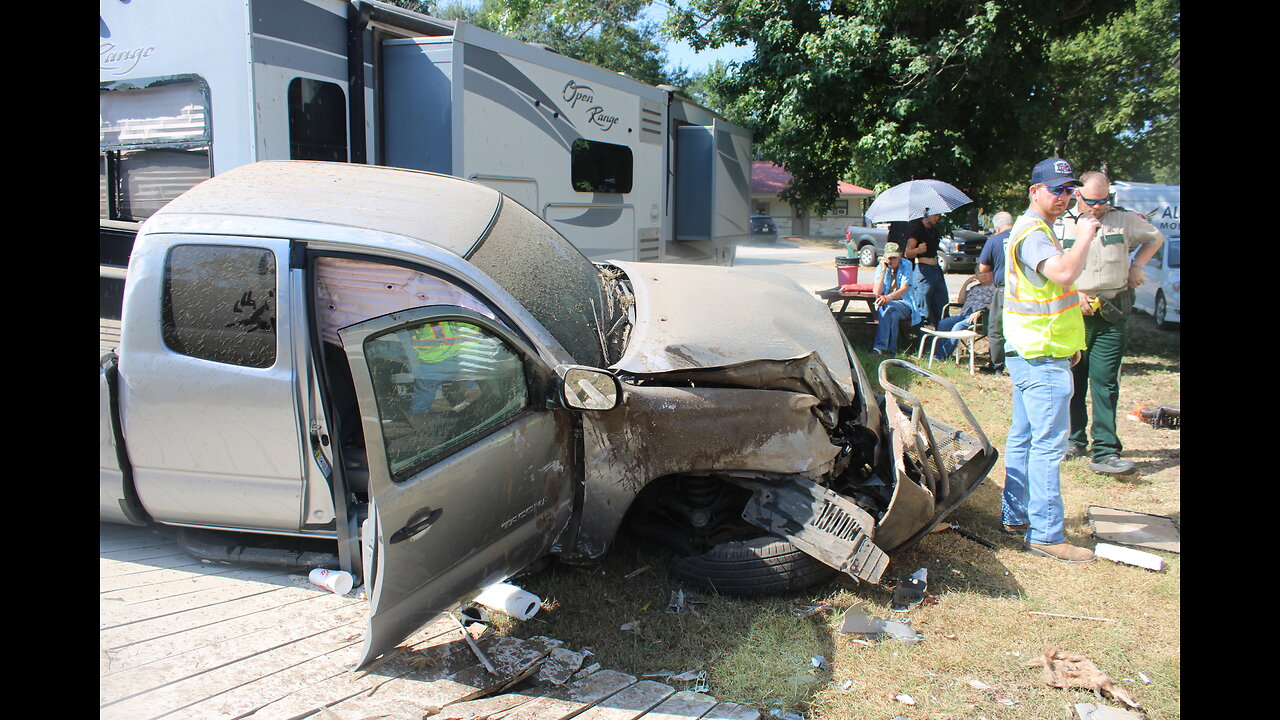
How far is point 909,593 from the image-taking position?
3.74m

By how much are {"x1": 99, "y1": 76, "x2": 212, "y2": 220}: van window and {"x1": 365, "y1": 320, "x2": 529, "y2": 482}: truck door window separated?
3.98 meters

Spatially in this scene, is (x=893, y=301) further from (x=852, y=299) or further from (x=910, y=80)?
(x=910, y=80)

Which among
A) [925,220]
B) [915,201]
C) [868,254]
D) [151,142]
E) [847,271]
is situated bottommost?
[847,271]

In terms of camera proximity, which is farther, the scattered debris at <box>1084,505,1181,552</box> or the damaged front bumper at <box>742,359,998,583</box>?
the scattered debris at <box>1084,505,1181,552</box>

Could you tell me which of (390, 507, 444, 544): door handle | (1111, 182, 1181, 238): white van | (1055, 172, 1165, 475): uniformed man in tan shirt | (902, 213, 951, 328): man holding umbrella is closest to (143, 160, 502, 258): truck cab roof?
(390, 507, 444, 544): door handle

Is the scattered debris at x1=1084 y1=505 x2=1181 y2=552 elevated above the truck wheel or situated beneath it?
situated beneath

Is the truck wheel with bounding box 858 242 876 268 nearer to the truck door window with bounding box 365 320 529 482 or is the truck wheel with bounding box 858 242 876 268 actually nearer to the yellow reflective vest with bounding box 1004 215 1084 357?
the yellow reflective vest with bounding box 1004 215 1084 357

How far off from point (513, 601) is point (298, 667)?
31.6 inches

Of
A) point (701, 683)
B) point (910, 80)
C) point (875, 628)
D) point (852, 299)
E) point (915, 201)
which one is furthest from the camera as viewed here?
point (852, 299)

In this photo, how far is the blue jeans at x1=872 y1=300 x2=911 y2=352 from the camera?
29.8 ft

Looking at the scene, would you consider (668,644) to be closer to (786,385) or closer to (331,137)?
(786,385)

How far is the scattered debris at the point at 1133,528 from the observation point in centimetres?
444

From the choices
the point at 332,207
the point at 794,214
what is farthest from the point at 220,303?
the point at 794,214

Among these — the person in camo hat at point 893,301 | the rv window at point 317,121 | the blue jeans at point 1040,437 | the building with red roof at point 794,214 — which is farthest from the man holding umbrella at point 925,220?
the building with red roof at point 794,214
